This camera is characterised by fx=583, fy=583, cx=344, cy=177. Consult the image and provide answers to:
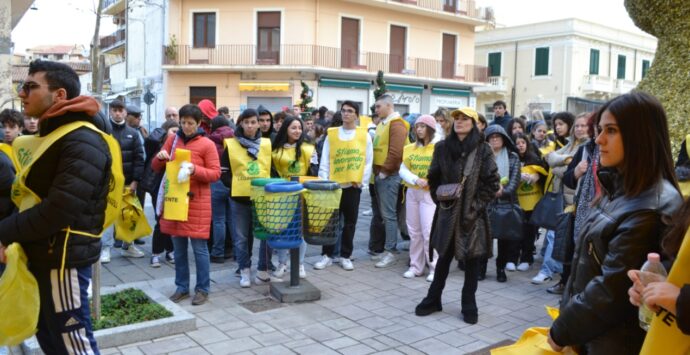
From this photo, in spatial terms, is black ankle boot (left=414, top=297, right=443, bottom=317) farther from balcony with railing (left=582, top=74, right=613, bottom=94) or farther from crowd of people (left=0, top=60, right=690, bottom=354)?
balcony with railing (left=582, top=74, right=613, bottom=94)

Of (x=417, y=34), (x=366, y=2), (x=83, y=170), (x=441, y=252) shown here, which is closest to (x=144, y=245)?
(x=441, y=252)

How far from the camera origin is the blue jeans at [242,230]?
21.0ft

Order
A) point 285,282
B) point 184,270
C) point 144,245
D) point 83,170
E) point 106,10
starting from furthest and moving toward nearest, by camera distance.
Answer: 1. point 106,10
2. point 144,245
3. point 285,282
4. point 184,270
5. point 83,170

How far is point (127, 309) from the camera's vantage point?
5211mm

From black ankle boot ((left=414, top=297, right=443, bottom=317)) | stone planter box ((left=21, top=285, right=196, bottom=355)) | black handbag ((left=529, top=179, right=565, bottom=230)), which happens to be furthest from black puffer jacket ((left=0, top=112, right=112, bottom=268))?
black handbag ((left=529, top=179, right=565, bottom=230))

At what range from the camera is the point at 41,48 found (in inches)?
4259

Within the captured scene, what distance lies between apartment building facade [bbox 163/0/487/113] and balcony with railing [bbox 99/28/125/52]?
10.1 meters

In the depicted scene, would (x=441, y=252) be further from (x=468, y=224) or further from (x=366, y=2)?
(x=366, y=2)

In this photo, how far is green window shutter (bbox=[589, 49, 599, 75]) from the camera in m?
38.3

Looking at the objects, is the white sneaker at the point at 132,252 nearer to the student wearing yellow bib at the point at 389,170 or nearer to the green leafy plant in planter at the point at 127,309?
the green leafy plant in planter at the point at 127,309

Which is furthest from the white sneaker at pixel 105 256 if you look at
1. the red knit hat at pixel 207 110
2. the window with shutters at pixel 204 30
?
the window with shutters at pixel 204 30

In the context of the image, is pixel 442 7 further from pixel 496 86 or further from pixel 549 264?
pixel 549 264

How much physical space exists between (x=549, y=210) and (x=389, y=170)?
79.6 inches

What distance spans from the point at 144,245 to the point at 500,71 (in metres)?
35.5
